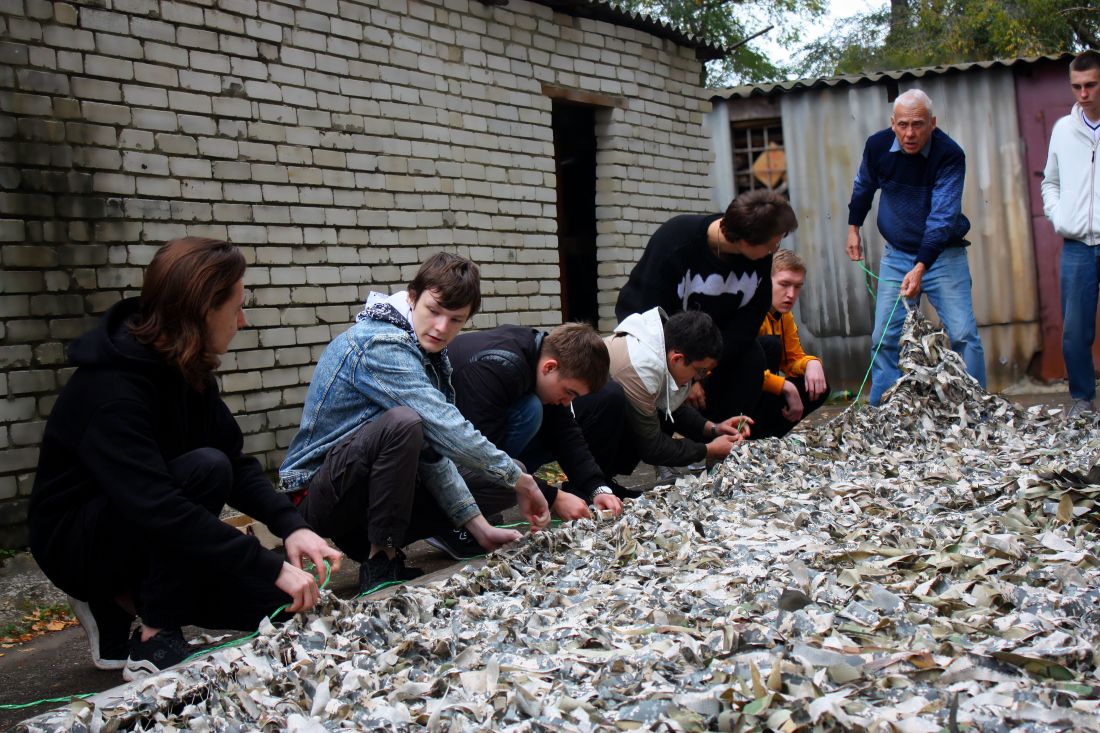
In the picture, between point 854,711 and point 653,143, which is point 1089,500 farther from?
point 653,143

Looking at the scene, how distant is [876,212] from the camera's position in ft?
31.2

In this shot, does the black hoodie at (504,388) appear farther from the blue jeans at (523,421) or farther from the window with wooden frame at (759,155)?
the window with wooden frame at (759,155)

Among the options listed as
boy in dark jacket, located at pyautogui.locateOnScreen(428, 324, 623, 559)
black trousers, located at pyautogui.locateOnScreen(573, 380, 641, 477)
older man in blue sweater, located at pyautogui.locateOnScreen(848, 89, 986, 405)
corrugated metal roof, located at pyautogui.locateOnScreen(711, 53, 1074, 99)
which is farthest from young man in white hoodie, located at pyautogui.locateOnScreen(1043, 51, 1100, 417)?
boy in dark jacket, located at pyautogui.locateOnScreen(428, 324, 623, 559)

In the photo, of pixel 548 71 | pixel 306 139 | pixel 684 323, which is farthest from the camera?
pixel 548 71

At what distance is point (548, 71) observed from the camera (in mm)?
8055

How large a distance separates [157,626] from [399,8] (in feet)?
16.7

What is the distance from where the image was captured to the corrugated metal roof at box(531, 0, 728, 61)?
806 centimetres

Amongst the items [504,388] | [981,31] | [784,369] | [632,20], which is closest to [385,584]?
[504,388]

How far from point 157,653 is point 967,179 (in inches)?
325

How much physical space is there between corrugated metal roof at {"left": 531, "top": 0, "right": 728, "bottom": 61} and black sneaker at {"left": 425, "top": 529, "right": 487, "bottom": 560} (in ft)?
16.6

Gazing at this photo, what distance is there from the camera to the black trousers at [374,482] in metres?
3.27

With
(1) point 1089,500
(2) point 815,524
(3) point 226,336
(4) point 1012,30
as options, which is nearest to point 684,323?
(2) point 815,524

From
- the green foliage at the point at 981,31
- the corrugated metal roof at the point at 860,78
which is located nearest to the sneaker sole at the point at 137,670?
the corrugated metal roof at the point at 860,78

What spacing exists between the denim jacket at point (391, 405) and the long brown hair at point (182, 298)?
76cm
